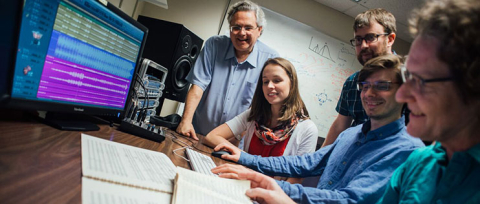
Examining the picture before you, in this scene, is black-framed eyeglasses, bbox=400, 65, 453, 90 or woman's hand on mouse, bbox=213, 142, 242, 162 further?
woman's hand on mouse, bbox=213, 142, 242, 162

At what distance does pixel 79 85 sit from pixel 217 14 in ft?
9.07

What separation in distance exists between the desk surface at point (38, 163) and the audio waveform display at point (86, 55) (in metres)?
0.21

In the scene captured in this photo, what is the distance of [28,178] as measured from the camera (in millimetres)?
485

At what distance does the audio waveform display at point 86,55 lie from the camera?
73cm

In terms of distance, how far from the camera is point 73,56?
791mm

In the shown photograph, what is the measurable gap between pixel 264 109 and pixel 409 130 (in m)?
1.16

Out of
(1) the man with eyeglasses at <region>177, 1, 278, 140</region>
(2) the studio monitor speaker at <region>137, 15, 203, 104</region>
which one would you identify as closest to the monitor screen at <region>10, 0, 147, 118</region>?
(1) the man with eyeglasses at <region>177, 1, 278, 140</region>

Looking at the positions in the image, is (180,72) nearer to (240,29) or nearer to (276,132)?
(240,29)

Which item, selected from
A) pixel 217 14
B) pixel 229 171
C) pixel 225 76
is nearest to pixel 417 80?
pixel 229 171

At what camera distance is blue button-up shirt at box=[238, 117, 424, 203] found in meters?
0.88

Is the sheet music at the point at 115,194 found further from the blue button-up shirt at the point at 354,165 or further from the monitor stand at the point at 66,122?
the blue button-up shirt at the point at 354,165

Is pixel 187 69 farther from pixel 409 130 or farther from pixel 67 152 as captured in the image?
pixel 409 130

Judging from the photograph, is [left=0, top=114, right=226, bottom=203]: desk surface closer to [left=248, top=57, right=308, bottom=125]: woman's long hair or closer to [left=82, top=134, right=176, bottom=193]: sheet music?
[left=82, top=134, right=176, bottom=193]: sheet music

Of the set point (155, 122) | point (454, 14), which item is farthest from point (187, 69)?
point (454, 14)
